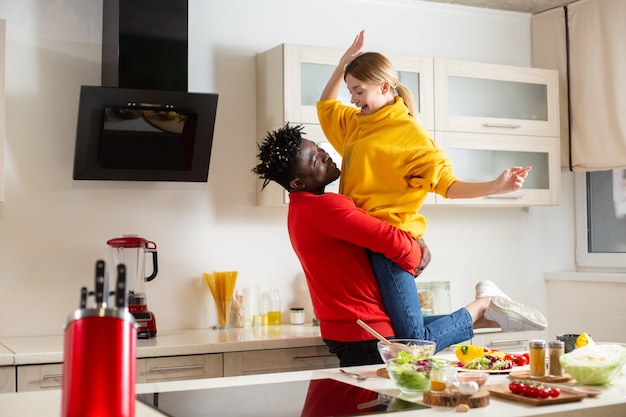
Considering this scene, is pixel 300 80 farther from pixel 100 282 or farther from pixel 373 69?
pixel 100 282

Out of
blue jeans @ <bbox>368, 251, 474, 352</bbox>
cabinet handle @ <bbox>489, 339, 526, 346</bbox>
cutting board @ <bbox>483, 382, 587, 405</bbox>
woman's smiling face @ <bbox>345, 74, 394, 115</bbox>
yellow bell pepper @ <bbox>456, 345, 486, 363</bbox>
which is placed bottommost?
cabinet handle @ <bbox>489, 339, 526, 346</bbox>

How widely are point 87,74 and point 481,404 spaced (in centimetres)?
261

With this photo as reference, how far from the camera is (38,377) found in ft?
9.98

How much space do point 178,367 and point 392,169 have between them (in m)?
1.17

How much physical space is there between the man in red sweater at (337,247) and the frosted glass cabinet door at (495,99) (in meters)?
1.41

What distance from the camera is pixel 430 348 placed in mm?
2076

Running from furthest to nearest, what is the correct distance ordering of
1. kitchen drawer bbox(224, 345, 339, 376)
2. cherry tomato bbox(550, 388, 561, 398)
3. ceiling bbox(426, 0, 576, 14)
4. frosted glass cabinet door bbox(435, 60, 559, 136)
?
1. ceiling bbox(426, 0, 576, 14)
2. frosted glass cabinet door bbox(435, 60, 559, 136)
3. kitchen drawer bbox(224, 345, 339, 376)
4. cherry tomato bbox(550, 388, 561, 398)

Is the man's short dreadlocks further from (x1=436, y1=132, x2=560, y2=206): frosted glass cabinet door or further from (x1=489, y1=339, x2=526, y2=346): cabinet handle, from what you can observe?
(x1=489, y1=339, x2=526, y2=346): cabinet handle

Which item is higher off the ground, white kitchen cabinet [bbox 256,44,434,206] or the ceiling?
the ceiling

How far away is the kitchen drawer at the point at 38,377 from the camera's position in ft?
9.91

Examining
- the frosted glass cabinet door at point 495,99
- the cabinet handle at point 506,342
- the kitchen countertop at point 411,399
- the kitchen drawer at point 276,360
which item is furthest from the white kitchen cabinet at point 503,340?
the kitchen countertop at point 411,399

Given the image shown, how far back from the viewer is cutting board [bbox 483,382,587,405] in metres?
1.79

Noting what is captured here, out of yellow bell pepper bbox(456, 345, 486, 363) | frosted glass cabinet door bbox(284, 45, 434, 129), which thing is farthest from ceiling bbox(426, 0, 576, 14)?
yellow bell pepper bbox(456, 345, 486, 363)

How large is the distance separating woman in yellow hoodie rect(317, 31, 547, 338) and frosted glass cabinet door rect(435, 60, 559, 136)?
1102mm
